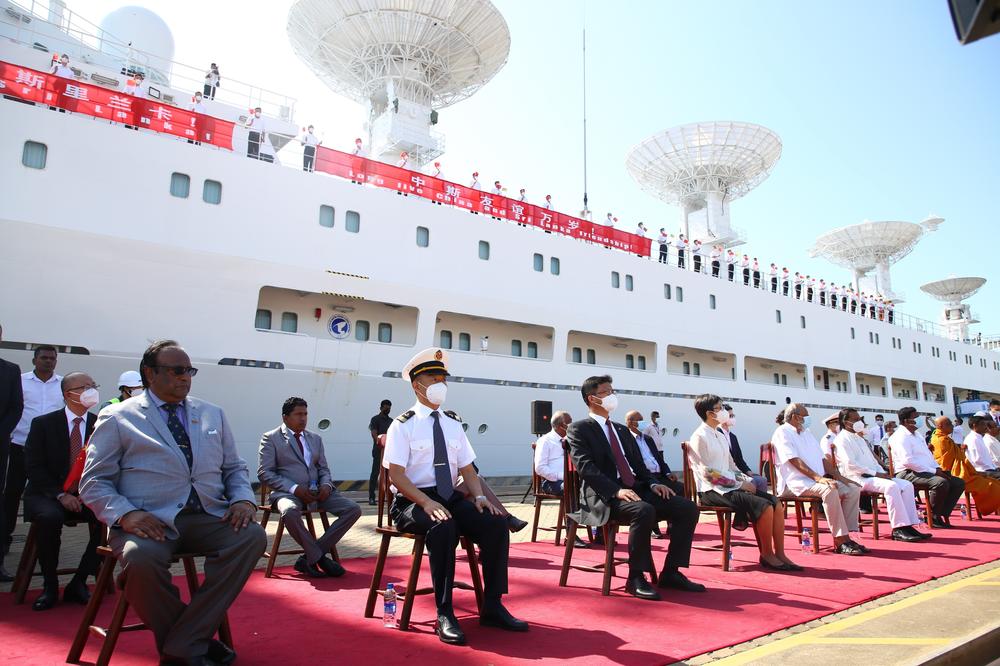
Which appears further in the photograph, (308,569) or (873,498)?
(873,498)

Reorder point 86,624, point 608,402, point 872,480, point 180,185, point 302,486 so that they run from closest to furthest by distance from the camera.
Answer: point 86,624
point 608,402
point 302,486
point 872,480
point 180,185

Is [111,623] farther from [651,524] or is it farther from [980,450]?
[980,450]

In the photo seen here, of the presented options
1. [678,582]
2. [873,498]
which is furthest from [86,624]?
[873,498]

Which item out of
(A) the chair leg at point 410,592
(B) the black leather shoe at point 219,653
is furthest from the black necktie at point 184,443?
(A) the chair leg at point 410,592

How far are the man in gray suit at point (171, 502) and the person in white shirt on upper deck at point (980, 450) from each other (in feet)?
29.5

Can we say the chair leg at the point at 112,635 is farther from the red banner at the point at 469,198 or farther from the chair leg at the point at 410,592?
the red banner at the point at 469,198

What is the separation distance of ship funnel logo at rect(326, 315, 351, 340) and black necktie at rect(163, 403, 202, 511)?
8133mm

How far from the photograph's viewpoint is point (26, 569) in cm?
339

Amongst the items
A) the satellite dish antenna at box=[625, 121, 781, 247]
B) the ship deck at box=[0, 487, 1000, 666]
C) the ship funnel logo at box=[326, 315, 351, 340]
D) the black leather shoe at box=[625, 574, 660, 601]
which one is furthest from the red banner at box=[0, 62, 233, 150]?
the satellite dish antenna at box=[625, 121, 781, 247]

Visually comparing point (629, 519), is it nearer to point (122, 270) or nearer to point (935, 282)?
point (122, 270)

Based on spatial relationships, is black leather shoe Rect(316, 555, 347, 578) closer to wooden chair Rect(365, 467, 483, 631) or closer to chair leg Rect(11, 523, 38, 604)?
wooden chair Rect(365, 467, 483, 631)

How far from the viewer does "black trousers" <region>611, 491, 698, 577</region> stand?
147 inches

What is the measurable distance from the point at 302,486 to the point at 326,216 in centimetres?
681

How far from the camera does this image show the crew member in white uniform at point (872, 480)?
243 inches
